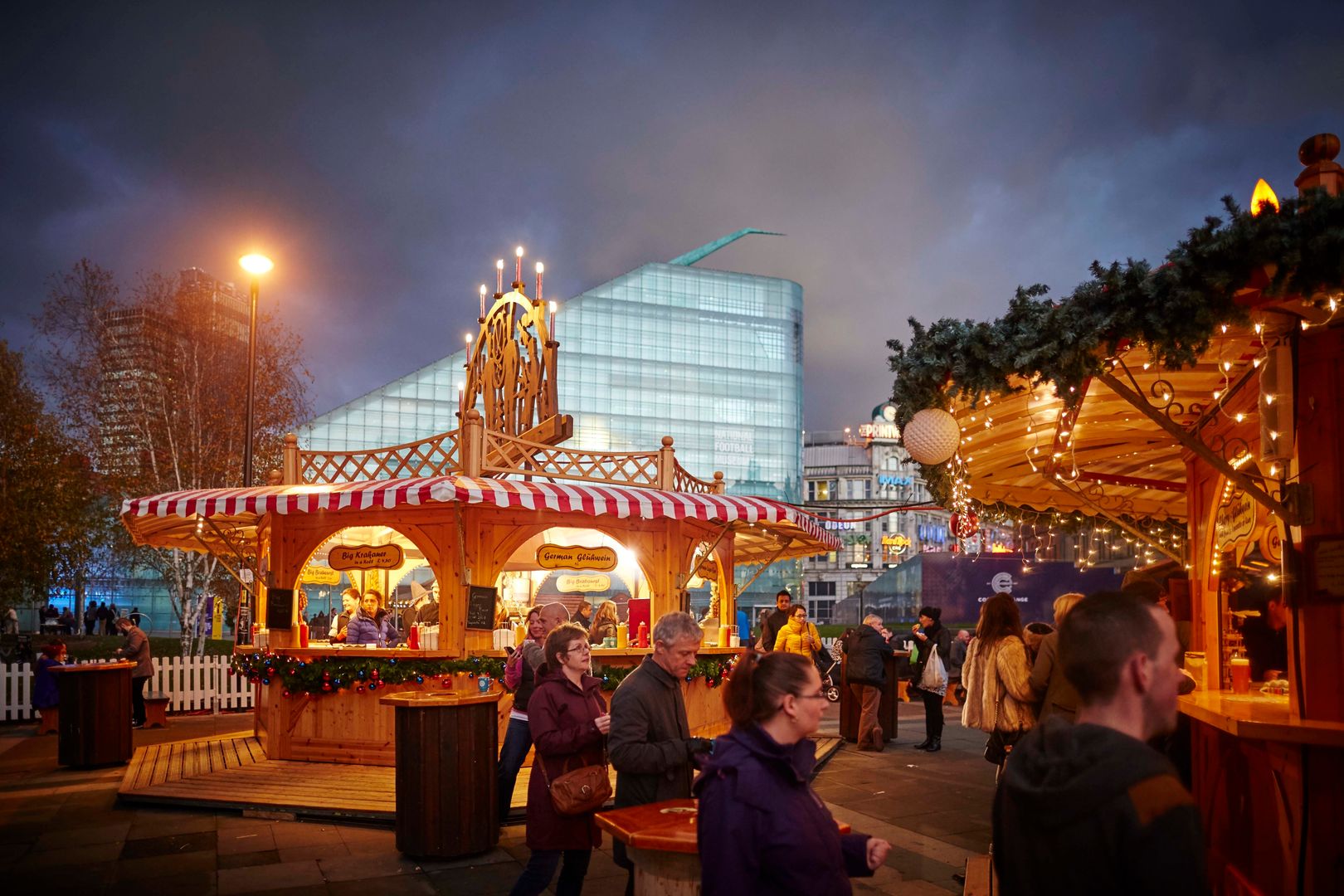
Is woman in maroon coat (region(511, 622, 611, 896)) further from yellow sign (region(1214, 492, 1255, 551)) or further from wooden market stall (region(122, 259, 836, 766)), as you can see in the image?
wooden market stall (region(122, 259, 836, 766))

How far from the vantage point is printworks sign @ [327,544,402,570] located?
11.8 meters

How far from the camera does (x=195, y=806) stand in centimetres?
859

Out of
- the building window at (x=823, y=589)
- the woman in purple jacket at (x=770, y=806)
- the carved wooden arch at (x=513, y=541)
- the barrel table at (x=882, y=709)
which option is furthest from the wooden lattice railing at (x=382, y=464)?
the building window at (x=823, y=589)

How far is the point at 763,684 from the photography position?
9.51 ft

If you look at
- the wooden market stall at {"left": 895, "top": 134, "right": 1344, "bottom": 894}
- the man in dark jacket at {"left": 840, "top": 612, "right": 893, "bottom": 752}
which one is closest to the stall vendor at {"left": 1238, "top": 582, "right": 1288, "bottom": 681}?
the wooden market stall at {"left": 895, "top": 134, "right": 1344, "bottom": 894}

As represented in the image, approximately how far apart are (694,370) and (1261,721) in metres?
69.3

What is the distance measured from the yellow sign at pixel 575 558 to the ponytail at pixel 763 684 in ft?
27.7

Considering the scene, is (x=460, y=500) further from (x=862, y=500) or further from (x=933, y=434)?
(x=862, y=500)

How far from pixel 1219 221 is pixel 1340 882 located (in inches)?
112

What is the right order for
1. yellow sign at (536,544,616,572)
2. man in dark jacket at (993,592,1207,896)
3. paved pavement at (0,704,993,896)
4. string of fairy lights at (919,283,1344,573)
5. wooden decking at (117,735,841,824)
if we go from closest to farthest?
man in dark jacket at (993,592,1207,896) → string of fairy lights at (919,283,1344,573) → paved pavement at (0,704,993,896) → wooden decking at (117,735,841,824) → yellow sign at (536,544,616,572)

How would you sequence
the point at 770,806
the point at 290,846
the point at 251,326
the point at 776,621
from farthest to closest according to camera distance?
1. the point at 776,621
2. the point at 251,326
3. the point at 290,846
4. the point at 770,806

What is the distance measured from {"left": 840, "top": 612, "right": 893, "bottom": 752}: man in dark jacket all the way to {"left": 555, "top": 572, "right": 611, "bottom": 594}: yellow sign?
3.23 metres

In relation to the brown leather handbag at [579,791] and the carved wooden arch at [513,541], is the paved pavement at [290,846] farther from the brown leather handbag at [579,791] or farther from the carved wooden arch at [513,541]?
the carved wooden arch at [513,541]

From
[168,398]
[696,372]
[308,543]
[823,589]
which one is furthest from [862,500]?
[308,543]
